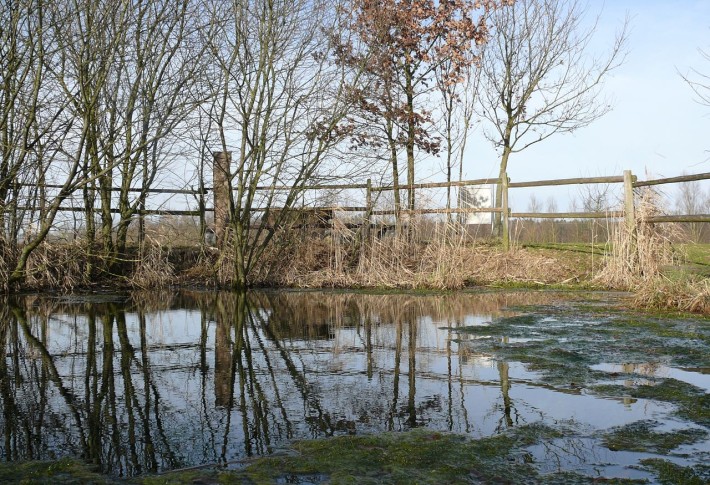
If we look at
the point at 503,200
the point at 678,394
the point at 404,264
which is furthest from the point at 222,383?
the point at 503,200

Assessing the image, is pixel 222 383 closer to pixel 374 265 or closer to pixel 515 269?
pixel 374 265

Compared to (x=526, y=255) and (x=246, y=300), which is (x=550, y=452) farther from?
(x=526, y=255)

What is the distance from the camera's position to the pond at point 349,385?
300 centimetres

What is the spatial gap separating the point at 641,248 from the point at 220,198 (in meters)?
7.68

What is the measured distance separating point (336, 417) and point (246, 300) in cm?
663

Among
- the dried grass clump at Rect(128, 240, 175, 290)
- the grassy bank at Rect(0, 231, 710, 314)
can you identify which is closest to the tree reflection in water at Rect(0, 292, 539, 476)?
the grassy bank at Rect(0, 231, 710, 314)

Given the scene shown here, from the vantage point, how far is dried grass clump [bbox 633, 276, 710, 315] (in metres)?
7.53

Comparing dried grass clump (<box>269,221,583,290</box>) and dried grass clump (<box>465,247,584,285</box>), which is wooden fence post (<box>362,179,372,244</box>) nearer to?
dried grass clump (<box>269,221,583,290</box>)

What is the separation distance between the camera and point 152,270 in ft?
40.2

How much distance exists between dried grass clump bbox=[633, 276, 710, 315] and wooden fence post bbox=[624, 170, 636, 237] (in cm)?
253

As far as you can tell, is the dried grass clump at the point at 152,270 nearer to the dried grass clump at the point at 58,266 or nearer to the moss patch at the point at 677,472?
the dried grass clump at the point at 58,266

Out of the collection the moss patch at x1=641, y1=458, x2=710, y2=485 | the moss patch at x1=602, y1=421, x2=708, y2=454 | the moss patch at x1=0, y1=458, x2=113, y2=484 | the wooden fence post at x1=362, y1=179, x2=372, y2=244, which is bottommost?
the moss patch at x1=641, y1=458, x2=710, y2=485

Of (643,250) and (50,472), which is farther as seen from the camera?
(643,250)

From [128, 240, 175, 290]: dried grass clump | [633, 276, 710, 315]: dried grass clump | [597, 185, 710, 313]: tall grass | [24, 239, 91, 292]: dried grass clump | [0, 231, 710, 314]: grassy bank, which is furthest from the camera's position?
[128, 240, 175, 290]: dried grass clump
